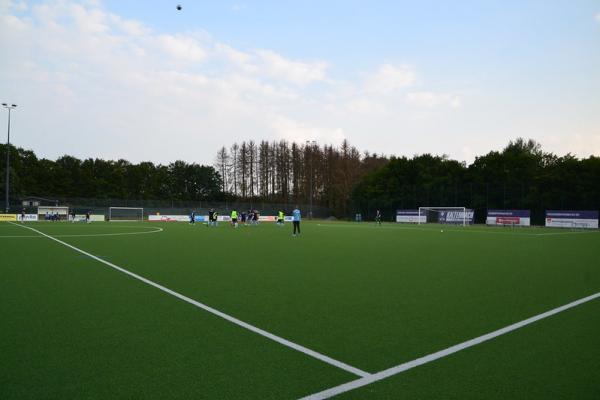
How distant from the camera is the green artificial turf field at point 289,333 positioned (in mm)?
3615

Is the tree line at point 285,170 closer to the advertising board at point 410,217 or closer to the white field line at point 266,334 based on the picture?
the advertising board at point 410,217

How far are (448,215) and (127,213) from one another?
1744 inches

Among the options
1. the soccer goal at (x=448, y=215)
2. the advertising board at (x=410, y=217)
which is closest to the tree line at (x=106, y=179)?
the advertising board at (x=410, y=217)

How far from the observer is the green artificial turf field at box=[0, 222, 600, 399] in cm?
362

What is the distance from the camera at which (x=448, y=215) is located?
50.1 m

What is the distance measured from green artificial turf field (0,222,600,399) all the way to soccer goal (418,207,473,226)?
39693 millimetres

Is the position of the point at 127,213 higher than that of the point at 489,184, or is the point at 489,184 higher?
the point at 489,184

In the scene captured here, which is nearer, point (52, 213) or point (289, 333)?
point (289, 333)

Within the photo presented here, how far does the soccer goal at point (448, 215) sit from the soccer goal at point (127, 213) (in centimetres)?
3854

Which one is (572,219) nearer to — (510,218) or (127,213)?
(510,218)

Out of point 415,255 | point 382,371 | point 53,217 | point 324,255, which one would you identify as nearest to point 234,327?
point 382,371

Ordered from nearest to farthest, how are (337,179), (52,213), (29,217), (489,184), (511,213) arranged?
1. (511,213)
2. (29,217)
3. (52,213)
4. (489,184)
5. (337,179)

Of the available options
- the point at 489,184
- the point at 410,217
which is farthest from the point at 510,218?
the point at 410,217

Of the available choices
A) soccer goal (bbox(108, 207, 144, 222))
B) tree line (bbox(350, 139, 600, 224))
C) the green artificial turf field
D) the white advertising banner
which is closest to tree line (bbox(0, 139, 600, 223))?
tree line (bbox(350, 139, 600, 224))
